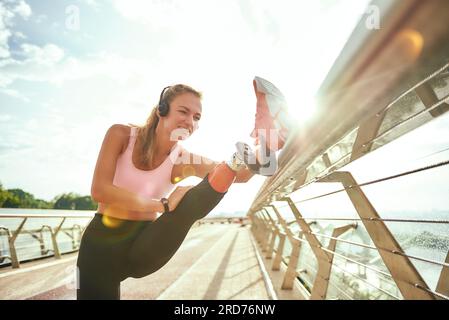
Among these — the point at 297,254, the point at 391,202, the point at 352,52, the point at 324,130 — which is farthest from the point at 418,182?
the point at 297,254

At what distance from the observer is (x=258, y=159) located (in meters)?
1.33

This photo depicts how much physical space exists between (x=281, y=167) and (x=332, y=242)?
1.93m

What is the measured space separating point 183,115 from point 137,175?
1.69 ft

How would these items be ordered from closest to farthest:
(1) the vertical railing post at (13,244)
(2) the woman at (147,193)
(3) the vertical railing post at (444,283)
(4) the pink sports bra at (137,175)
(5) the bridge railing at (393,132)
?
1. (5) the bridge railing at (393,132)
2. (3) the vertical railing post at (444,283)
3. (2) the woman at (147,193)
4. (4) the pink sports bra at (137,175)
5. (1) the vertical railing post at (13,244)

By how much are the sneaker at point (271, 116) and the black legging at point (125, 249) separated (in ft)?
1.50

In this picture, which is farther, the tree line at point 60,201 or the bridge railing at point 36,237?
the tree line at point 60,201

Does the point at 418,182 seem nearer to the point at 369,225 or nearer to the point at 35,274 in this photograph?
the point at 369,225

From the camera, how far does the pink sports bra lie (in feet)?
6.37

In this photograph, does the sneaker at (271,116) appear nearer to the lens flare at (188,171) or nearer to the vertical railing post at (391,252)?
the vertical railing post at (391,252)

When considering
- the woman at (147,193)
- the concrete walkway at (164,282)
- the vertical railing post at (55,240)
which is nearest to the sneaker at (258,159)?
the woman at (147,193)

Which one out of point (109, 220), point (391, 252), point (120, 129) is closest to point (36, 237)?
point (109, 220)

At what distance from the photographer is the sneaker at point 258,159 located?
131 centimetres

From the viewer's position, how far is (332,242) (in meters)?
2.98

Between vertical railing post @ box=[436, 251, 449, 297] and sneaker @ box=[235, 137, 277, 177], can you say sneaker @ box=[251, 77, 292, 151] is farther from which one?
vertical railing post @ box=[436, 251, 449, 297]
